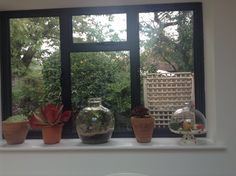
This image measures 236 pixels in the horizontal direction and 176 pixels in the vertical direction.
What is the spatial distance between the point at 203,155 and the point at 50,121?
4.46 feet

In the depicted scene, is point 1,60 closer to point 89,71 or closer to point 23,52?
point 23,52

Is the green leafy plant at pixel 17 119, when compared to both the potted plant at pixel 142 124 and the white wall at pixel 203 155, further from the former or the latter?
the potted plant at pixel 142 124

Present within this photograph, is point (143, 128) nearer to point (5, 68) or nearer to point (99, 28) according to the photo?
point (99, 28)

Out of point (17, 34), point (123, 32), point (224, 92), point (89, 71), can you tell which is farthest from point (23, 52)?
point (224, 92)

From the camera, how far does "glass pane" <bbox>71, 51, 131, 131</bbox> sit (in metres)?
3.15

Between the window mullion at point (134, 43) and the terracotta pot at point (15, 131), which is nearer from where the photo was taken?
the terracotta pot at point (15, 131)

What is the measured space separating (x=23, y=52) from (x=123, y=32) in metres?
1.02

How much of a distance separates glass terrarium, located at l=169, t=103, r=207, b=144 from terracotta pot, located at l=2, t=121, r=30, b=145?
1.33m

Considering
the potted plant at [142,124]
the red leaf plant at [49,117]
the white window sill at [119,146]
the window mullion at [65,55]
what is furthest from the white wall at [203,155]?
the window mullion at [65,55]

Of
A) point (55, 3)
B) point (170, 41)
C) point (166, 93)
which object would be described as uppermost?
point (55, 3)

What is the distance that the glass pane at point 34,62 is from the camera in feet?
10.5

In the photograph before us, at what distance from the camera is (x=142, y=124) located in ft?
9.31

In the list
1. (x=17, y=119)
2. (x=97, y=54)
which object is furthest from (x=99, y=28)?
(x=17, y=119)

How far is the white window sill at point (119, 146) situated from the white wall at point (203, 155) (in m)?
0.04
